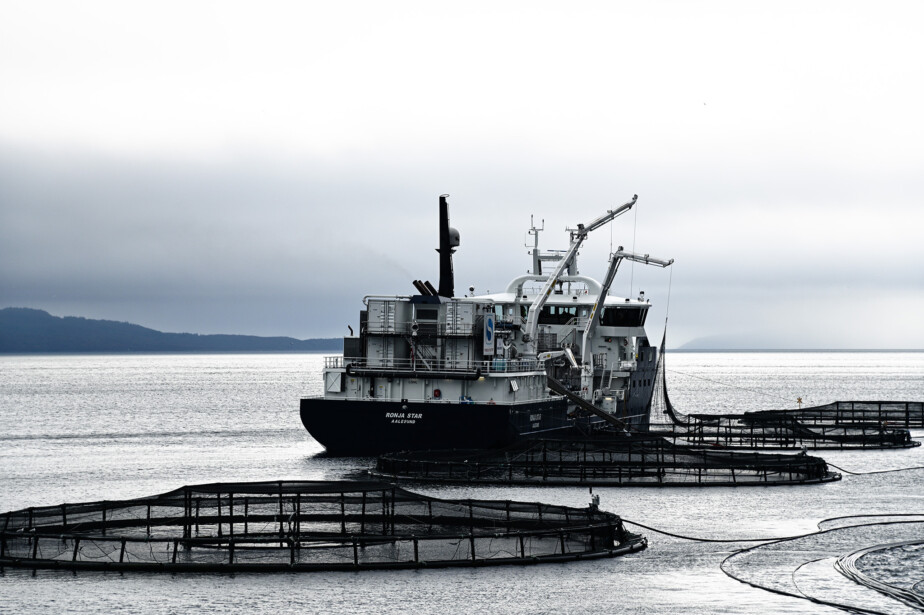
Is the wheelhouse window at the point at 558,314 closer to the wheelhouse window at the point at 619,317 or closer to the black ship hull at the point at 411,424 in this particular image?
the wheelhouse window at the point at 619,317

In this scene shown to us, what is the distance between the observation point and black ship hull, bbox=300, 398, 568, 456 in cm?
6412

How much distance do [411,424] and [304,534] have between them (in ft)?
91.2

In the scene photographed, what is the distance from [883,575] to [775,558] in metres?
4.09

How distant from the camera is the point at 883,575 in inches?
1316

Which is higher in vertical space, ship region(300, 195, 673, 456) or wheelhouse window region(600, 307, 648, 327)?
wheelhouse window region(600, 307, 648, 327)

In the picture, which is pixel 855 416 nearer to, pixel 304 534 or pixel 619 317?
pixel 619 317

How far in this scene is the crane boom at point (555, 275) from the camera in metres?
78.4

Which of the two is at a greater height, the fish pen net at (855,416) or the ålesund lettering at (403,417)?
the ålesund lettering at (403,417)

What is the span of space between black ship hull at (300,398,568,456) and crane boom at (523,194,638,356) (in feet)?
35.1

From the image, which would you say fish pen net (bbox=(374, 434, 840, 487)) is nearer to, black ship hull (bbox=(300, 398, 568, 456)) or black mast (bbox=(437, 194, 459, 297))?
black ship hull (bbox=(300, 398, 568, 456))

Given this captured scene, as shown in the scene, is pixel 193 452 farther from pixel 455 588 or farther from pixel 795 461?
pixel 455 588

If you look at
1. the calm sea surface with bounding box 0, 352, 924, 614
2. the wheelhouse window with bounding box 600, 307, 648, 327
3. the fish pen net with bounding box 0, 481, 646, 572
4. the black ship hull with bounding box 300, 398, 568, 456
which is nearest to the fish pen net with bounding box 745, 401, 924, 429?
the calm sea surface with bounding box 0, 352, 924, 614

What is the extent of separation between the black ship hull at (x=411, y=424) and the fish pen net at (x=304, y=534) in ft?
77.8

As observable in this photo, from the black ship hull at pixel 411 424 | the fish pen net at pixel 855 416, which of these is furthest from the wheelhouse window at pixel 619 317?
the black ship hull at pixel 411 424
